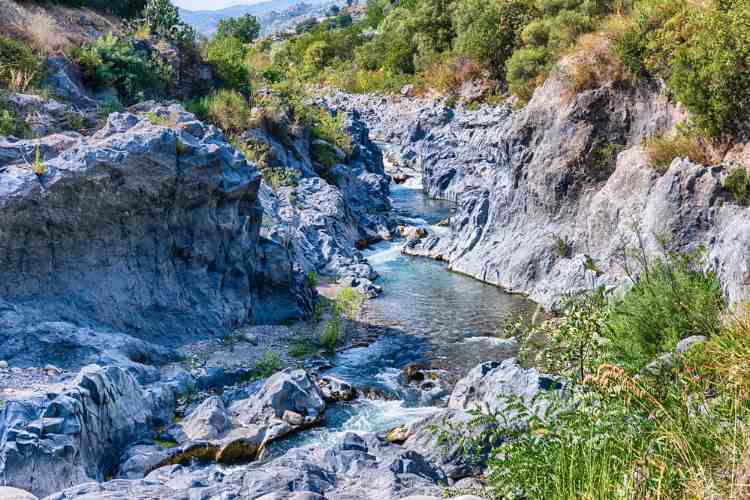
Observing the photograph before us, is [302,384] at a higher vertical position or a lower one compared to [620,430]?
lower

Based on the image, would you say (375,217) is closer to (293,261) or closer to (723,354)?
(293,261)

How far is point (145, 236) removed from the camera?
1527cm

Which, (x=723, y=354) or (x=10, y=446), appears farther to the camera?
(x=10, y=446)

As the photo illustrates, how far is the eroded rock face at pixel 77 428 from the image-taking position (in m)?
7.94

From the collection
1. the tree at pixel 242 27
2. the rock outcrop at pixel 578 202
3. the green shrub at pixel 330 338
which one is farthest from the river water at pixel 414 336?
the tree at pixel 242 27

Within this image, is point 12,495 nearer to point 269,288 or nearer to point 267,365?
point 267,365

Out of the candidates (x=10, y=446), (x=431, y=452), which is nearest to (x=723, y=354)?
(x=431, y=452)

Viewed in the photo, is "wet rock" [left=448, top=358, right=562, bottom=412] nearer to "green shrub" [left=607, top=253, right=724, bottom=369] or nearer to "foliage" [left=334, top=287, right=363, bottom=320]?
"green shrub" [left=607, top=253, right=724, bottom=369]

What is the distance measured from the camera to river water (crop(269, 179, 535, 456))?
12.3 metres

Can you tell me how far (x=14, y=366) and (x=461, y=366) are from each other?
833 centimetres

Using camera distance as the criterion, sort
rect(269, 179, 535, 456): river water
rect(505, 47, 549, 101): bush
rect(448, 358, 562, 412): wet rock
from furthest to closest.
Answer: rect(505, 47, 549, 101): bush
rect(269, 179, 535, 456): river water
rect(448, 358, 562, 412): wet rock

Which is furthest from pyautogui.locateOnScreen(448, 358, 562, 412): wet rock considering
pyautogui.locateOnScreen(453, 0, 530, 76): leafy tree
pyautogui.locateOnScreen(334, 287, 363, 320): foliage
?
pyautogui.locateOnScreen(453, 0, 530, 76): leafy tree

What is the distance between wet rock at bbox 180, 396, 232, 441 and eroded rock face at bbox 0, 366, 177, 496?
49 cm

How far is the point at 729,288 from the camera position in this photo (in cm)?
1160
